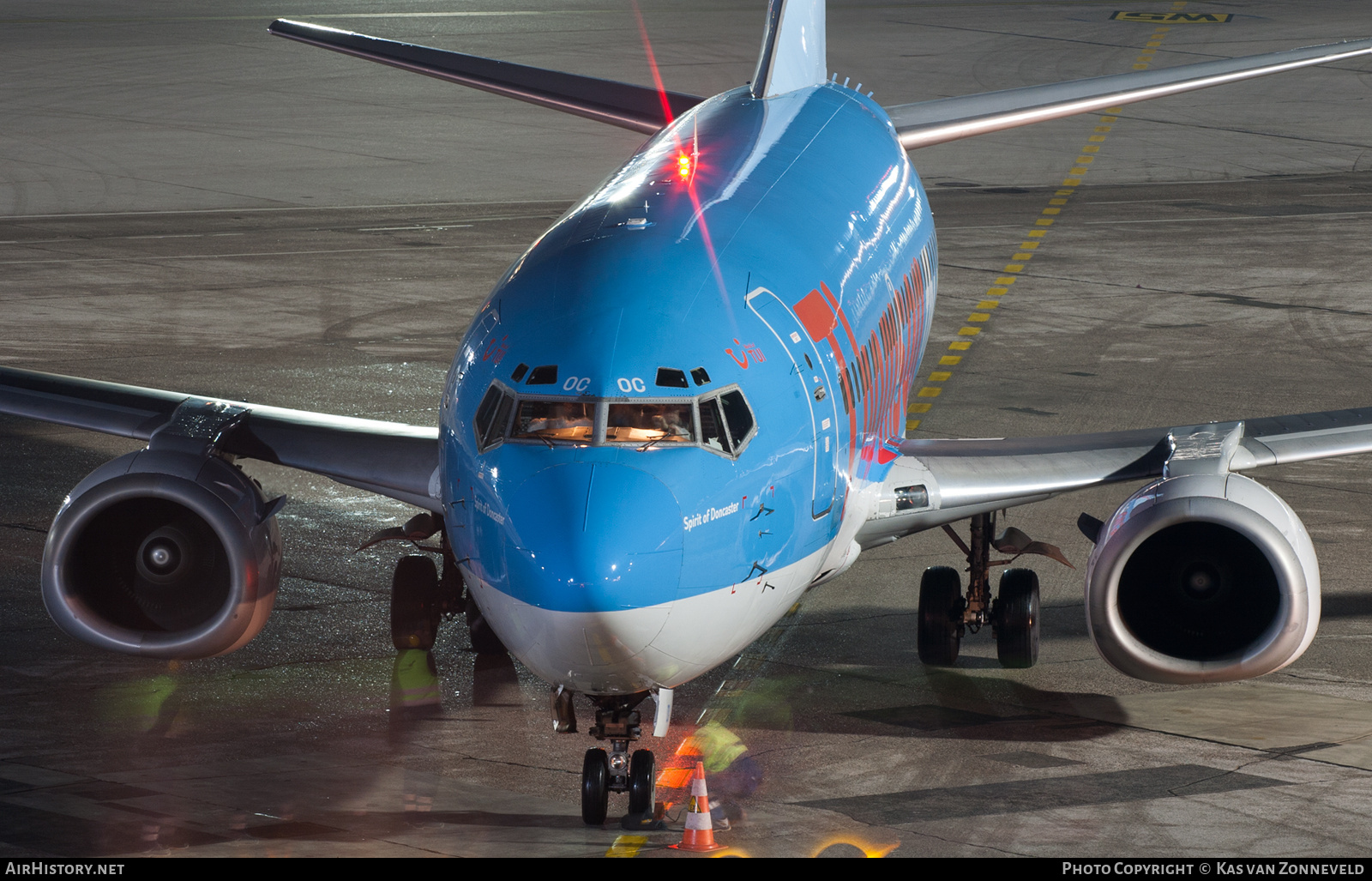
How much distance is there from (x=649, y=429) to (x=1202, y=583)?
4702 mm

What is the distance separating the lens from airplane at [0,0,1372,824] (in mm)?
10016

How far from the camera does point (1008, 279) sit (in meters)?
30.5

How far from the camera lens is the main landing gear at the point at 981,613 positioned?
15.1 metres

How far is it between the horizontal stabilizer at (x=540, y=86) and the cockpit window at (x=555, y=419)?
10529 millimetres

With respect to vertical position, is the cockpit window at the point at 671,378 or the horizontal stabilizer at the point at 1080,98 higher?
the horizontal stabilizer at the point at 1080,98

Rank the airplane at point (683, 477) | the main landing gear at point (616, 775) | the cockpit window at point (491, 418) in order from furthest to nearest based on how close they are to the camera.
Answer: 1. the main landing gear at point (616, 775)
2. the cockpit window at point (491, 418)
3. the airplane at point (683, 477)

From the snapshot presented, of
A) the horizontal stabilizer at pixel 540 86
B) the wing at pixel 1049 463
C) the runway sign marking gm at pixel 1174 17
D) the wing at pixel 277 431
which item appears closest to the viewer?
the wing at pixel 1049 463

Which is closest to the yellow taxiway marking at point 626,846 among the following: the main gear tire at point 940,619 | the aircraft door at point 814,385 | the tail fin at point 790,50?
the aircraft door at point 814,385

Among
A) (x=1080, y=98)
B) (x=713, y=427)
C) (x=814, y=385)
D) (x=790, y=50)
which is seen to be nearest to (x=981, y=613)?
(x=814, y=385)

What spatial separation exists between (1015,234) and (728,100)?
17112 mm

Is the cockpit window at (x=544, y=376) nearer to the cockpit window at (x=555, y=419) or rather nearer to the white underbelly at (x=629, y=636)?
the cockpit window at (x=555, y=419)

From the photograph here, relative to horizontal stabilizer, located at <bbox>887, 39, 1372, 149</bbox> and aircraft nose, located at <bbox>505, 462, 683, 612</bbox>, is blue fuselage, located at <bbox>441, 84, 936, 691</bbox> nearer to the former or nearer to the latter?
aircraft nose, located at <bbox>505, 462, 683, 612</bbox>

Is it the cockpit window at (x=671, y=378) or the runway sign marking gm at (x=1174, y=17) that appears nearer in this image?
the cockpit window at (x=671, y=378)

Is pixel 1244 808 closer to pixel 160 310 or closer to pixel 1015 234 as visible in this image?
pixel 160 310
